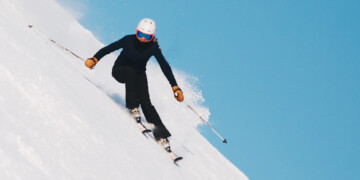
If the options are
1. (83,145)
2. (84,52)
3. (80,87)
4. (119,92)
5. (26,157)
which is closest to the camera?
(26,157)

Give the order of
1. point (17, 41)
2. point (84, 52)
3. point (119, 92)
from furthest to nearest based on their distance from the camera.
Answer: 1. point (84, 52)
2. point (119, 92)
3. point (17, 41)

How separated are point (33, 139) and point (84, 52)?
22.6 ft

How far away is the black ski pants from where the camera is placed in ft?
19.2

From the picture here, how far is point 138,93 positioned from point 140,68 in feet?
1.37

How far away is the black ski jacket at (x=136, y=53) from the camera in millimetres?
6066

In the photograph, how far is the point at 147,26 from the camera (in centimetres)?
583

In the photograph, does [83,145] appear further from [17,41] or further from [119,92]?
Answer: [119,92]

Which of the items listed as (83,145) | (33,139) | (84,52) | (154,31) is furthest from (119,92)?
(33,139)

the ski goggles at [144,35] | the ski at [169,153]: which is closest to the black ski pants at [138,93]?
the ski at [169,153]

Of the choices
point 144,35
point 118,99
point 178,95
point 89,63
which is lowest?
point 89,63

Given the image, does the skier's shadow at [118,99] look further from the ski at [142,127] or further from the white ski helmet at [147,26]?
the white ski helmet at [147,26]

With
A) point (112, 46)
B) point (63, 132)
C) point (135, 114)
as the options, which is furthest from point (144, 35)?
point (63, 132)

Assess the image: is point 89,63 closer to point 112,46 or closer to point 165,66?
point 112,46

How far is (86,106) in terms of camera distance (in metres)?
4.60
